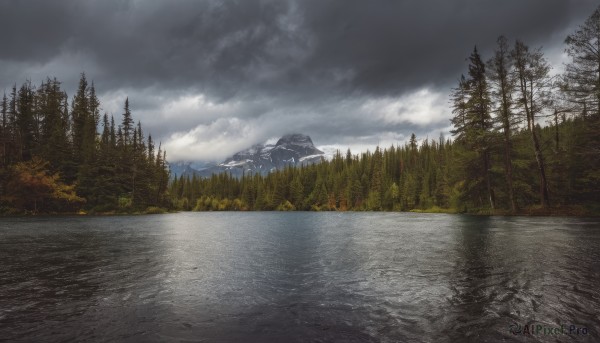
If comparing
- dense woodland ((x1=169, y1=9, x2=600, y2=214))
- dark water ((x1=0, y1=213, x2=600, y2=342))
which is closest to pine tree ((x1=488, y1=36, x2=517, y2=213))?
dense woodland ((x1=169, y1=9, x2=600, y2=214))

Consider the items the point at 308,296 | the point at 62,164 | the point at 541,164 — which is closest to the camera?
the point at 308,296

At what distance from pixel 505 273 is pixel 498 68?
32.8 m

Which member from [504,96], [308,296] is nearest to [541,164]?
[504,96]

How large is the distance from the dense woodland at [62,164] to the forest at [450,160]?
24cm

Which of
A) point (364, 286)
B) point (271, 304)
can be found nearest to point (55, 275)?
point (271, 304)

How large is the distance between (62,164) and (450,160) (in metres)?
83.1

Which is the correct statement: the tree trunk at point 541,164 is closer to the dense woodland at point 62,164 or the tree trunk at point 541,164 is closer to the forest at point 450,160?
the forest at point 450,160

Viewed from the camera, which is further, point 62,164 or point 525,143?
point 62,164

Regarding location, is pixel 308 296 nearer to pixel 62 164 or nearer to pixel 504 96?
pixel 504 96

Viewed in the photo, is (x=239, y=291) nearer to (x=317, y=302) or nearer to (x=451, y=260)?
(x=317, y=302)

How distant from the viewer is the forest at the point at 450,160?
108 ft

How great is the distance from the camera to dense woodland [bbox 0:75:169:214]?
5972 cm

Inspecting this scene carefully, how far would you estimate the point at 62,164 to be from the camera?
233ft

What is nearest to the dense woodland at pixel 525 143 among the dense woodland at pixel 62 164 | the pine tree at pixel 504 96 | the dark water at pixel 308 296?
the pine tree at pixel 504 96
